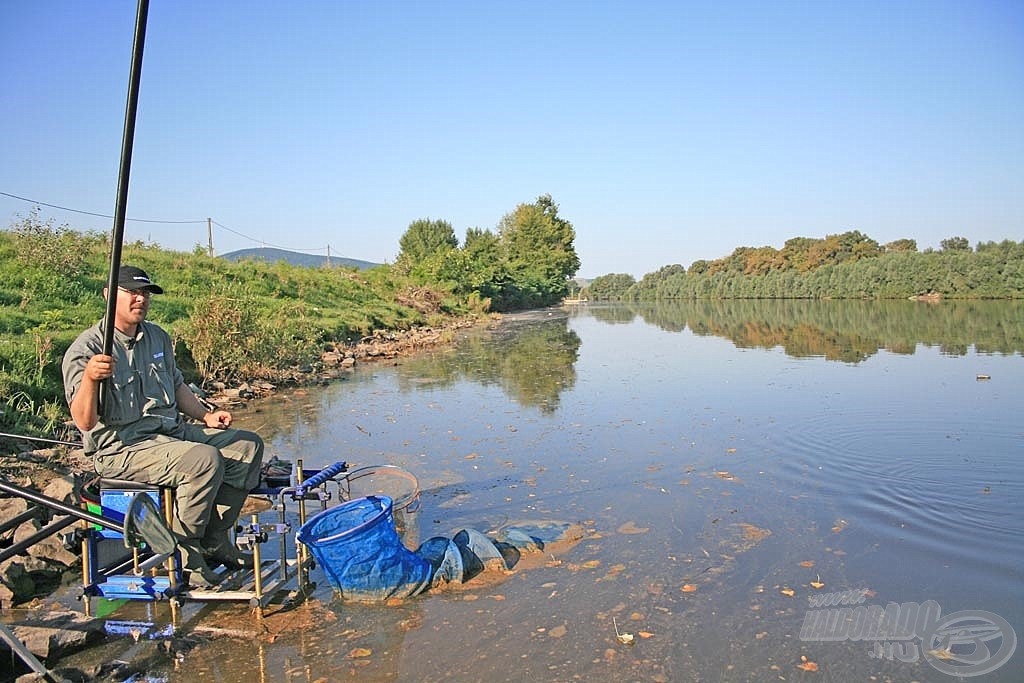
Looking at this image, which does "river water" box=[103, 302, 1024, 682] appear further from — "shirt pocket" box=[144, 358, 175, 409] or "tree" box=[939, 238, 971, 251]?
"tree" box=[939, 238, 971, 251]

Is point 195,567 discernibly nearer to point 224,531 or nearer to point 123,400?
point 224,531

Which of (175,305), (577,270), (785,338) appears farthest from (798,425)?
(577,270)

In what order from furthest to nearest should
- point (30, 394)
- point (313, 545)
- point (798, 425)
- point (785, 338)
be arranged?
point (785, 338) < point (798, 425) < point (30, 394) < point (313, 545)

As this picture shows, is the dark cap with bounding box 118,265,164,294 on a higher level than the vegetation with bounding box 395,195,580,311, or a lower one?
lower

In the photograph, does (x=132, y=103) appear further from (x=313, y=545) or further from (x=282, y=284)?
(x=282, y=284)

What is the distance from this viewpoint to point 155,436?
4711mm

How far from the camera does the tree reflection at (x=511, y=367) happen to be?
15047 millimetres

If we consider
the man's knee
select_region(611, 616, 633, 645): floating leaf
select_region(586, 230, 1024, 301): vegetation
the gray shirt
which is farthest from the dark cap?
select_region(586, 230, 1024, 301): vegetation

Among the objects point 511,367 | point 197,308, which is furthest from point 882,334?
point 197,308

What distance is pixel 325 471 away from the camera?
17.3 feet

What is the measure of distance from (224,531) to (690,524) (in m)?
3.75

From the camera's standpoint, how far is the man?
14.4ft

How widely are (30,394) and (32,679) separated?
21.4ft

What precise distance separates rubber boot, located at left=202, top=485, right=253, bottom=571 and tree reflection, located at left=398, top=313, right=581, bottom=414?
7748 millimetres
